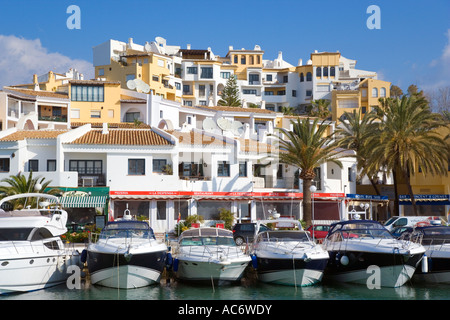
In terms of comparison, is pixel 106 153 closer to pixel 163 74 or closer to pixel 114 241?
pixel 114 241

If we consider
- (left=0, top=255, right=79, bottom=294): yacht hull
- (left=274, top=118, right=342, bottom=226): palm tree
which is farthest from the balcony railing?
(left=0, top=255, right=79, bottom=294): yacht hull

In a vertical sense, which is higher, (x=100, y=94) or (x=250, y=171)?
(x=100, y=94)

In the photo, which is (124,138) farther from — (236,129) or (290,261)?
(290,261)

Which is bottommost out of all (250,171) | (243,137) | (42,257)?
(42,257)

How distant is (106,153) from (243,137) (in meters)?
15.8

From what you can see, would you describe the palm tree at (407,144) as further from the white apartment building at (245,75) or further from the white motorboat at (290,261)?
the white apartment building at (245,75)

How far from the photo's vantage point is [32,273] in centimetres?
2445

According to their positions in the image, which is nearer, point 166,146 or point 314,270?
point 314,270

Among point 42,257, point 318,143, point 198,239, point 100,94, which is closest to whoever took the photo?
point 42,257

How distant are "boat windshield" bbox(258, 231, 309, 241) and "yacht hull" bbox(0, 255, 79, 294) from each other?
942 cm

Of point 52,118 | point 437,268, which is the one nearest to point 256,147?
point 52,118

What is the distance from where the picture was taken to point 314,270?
25688 millimetres

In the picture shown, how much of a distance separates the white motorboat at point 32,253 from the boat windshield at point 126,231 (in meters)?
2.08

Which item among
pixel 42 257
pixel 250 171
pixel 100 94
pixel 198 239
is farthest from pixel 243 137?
pixel 42 257
